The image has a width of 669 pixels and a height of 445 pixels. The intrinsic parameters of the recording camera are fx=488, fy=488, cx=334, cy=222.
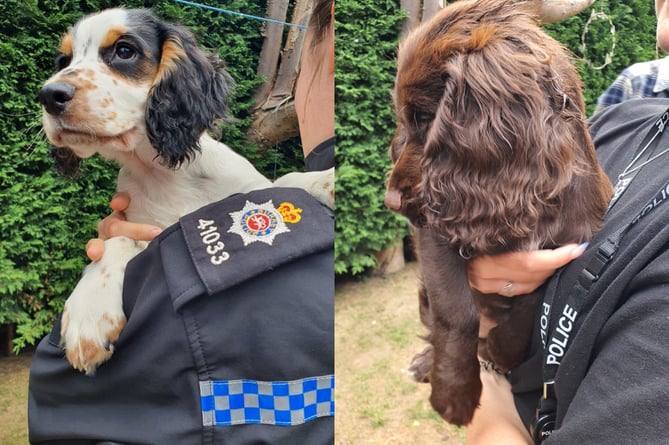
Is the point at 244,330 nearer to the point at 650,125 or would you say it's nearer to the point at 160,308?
the point at 160,308

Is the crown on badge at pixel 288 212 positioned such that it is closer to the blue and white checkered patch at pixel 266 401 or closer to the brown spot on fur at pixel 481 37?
the blue and white checkered patch at pixel 266 401

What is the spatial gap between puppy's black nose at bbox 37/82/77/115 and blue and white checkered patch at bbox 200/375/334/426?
323 millimetres

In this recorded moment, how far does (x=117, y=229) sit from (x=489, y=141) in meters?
0.49

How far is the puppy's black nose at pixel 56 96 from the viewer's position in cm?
48

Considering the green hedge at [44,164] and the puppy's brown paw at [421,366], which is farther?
the puppy's brown paw at [421,366]

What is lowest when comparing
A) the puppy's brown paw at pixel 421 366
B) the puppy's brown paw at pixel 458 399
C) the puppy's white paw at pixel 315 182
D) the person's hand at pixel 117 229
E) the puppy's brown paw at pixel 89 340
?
the puppy's brown paw at pixel 421 366

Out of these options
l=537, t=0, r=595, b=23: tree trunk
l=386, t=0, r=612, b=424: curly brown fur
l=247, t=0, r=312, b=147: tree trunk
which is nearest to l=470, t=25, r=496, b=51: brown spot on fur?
l=386, t=0, r=612, b=424: curly brown fur

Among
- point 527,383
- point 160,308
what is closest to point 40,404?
point 160,308

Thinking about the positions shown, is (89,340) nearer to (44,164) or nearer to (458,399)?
(44,164)

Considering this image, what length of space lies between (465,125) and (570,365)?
0.34 metres

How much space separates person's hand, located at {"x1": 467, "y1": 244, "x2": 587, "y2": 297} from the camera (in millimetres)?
680

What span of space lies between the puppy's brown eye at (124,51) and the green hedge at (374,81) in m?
0.27

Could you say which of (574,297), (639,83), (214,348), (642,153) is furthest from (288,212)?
(639,83)

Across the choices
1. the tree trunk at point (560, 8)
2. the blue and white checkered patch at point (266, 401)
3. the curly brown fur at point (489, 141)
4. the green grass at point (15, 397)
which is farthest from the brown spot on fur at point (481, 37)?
the green grass at point (15, 397)
